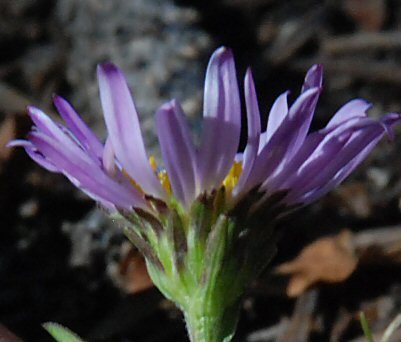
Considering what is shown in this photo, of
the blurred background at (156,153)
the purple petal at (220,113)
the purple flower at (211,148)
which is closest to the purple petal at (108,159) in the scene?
the purple flower at (211,148)

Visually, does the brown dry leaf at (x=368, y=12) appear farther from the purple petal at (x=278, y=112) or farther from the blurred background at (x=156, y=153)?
the purple petal at (x=278, y=112)

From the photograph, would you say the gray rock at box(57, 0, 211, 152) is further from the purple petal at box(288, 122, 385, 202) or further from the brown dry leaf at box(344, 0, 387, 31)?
the purple petal at box(288, 122, 385, 202)

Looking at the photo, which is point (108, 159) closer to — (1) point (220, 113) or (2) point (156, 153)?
(1) point (220, 113)

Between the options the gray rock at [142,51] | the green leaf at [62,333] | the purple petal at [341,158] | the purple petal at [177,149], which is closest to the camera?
the purple petal at [177,149]

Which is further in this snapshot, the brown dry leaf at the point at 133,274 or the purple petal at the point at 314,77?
the brown dry leaf at the point at 133,274

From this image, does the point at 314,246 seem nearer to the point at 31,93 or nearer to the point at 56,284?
the point at 56,284

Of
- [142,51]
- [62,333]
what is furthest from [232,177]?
[142,51]
